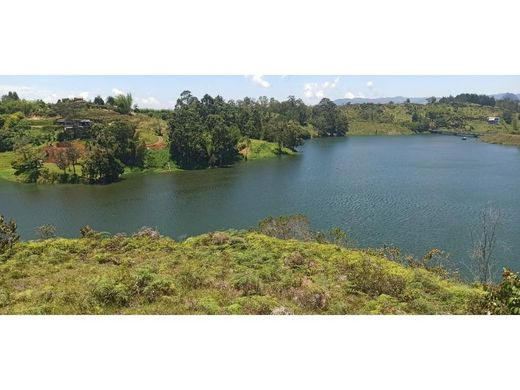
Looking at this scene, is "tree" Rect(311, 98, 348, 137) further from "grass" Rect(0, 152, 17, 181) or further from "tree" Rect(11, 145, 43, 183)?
"tree" Rect(11, 145, 43, 183)

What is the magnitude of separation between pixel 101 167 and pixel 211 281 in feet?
116

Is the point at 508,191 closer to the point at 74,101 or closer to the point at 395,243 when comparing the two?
the point at 395,243

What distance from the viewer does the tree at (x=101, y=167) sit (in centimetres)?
4175

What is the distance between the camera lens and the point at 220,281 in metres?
10.1

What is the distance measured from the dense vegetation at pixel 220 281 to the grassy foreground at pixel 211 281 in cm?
3

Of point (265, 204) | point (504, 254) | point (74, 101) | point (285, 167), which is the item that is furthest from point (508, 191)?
point (74, 101)

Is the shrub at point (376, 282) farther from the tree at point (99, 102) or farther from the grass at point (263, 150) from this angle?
the tree at point (99, 102)

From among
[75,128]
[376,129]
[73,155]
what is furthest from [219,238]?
[376,129]

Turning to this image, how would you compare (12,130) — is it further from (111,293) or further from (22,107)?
(111,293)

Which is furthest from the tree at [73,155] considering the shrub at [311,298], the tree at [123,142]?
the shrub at [311,298]

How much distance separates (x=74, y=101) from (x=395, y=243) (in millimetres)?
61696

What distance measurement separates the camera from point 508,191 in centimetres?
3406

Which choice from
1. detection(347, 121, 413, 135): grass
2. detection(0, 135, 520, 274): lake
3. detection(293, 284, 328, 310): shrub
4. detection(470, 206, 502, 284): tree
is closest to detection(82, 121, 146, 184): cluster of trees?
detection(0, 135, 520, 274): lake

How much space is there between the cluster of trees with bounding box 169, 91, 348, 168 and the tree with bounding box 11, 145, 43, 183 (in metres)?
15.3
